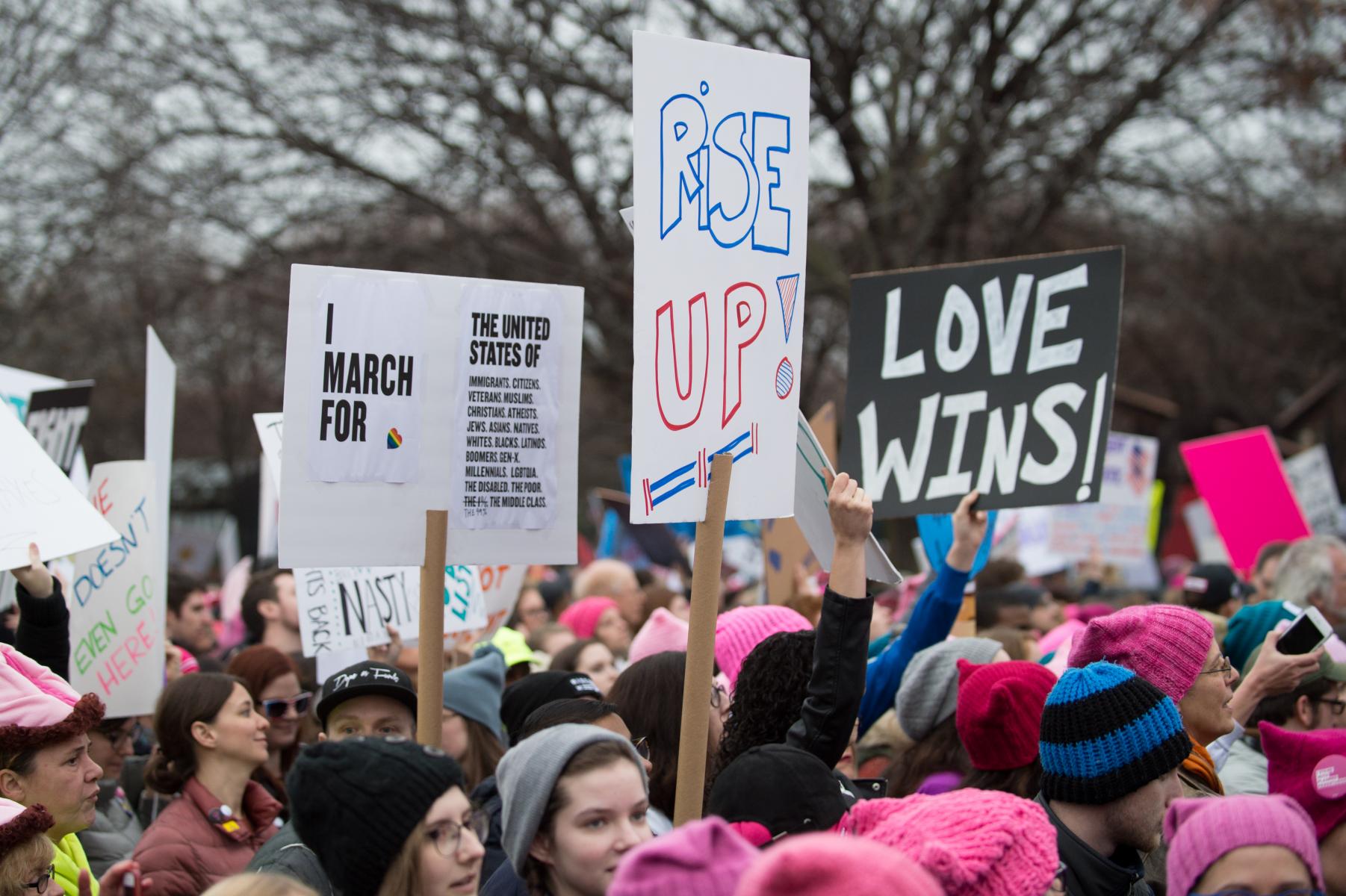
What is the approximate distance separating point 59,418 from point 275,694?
1.80m

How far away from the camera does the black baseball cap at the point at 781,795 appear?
2670 mm

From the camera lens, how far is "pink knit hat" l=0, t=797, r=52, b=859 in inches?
122

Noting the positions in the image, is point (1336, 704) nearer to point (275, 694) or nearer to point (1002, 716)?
point (1002, 716)

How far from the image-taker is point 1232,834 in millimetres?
2555

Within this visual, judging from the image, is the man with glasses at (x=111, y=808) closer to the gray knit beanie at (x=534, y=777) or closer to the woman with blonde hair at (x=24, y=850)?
the woman with blonde hair at (x=24, y=850)

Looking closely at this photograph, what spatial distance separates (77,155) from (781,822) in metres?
12.4

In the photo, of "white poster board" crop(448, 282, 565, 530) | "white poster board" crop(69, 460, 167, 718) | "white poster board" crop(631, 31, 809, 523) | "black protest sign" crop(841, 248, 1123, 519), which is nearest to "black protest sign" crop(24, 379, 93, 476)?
"white poster board" crop(69, 460, 167, 718)

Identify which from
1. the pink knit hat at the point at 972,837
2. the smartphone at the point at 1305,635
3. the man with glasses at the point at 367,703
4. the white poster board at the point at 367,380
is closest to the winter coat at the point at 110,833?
the man with glasses at the point at 367,703

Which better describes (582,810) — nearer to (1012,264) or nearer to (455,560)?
(455,560)

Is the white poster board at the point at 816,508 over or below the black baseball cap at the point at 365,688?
over

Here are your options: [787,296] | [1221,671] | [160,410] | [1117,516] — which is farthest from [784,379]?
[1117,516]

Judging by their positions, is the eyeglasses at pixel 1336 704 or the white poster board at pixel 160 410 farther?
the white poster board at pixel 160 410

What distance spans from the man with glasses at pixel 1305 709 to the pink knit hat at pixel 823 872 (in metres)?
2.83

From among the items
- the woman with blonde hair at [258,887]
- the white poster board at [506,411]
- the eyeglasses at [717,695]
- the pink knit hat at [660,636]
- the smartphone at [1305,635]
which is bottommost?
the woman with blonde hair at [258,887]
